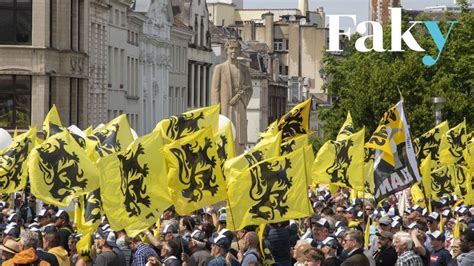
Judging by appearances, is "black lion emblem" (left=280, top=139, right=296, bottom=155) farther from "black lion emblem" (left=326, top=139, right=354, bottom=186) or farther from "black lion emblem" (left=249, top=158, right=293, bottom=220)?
"black lion emblem" (left=249, top=158, right=293, bottom=220)

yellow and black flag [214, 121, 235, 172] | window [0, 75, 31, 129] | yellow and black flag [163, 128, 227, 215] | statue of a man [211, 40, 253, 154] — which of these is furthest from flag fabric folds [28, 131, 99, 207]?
window [0, 75, 31, 129]

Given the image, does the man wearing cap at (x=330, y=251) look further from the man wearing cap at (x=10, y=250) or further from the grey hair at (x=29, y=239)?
the man wearing cap at (x=10, y=250)

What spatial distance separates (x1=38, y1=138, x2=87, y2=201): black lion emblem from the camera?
24.2 meters

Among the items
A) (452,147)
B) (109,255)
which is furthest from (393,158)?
(452,147)

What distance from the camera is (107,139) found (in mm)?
27797

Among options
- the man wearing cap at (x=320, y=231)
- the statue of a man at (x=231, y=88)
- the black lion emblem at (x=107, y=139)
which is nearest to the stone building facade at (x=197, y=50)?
the statue of a man at (x=231, y=88)

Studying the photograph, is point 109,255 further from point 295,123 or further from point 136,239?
point 295,123

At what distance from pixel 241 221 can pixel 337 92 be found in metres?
64.6

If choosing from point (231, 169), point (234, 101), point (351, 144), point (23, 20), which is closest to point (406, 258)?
point (231, 169)

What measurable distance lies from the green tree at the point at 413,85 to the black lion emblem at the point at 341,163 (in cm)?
4192

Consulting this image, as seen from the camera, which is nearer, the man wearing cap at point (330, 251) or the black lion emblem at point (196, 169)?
the man wearing cap at point (330, 251)

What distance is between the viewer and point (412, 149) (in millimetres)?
25953

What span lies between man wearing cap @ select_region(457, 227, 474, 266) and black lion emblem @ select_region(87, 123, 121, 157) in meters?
8.24

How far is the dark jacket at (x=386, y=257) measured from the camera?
64.4ft
